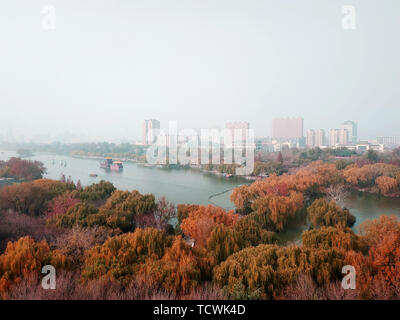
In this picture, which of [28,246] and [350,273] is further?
[28,246]

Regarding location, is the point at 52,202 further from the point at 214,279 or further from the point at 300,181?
the point at 300,181

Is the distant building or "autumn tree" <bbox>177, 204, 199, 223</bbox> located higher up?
the distant building

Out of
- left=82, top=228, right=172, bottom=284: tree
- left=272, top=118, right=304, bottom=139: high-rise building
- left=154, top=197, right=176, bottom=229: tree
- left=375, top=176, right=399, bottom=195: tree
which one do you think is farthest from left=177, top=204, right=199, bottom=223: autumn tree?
left=272, top=118, right=304, bottom=139: high-rise building

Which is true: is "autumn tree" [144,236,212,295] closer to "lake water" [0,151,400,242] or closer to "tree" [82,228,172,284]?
"tree" [82,228,172,284]

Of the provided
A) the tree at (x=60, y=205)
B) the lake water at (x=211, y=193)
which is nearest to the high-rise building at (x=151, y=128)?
the lake water at (x=211, y=193)

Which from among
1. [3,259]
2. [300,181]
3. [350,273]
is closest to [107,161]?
[300,181]

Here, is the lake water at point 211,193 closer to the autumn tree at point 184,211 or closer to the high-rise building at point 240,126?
the autumn tree at point 184,211

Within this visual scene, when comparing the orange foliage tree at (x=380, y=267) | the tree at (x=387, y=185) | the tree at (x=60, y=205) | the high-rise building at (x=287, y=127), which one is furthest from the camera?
the high-rise building at (x=287, y=127)

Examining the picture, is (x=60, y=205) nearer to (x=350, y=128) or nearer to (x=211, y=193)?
(x=211, y=193)
